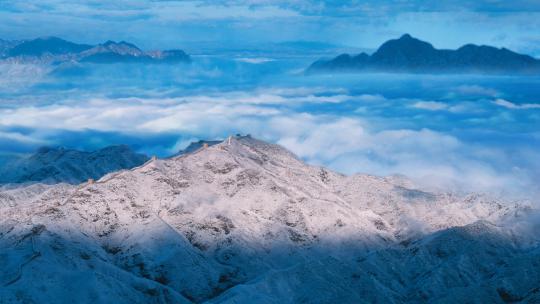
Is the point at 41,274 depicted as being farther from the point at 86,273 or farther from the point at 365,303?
the point at 365,303

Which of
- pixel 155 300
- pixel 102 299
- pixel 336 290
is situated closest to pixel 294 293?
pixel 336 290

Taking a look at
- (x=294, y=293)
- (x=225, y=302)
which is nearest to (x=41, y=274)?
(x=225, y=302)

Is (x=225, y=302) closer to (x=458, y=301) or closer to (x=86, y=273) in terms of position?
(x=86, y=273)

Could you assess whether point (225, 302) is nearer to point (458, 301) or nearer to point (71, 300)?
point (71, 300)

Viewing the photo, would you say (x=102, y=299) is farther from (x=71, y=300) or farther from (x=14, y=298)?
(x=14, y=298)

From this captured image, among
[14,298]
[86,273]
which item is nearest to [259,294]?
[86,273]

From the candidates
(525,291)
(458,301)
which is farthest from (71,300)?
(525,291)

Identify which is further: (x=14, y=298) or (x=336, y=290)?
(x=336, y=290)
